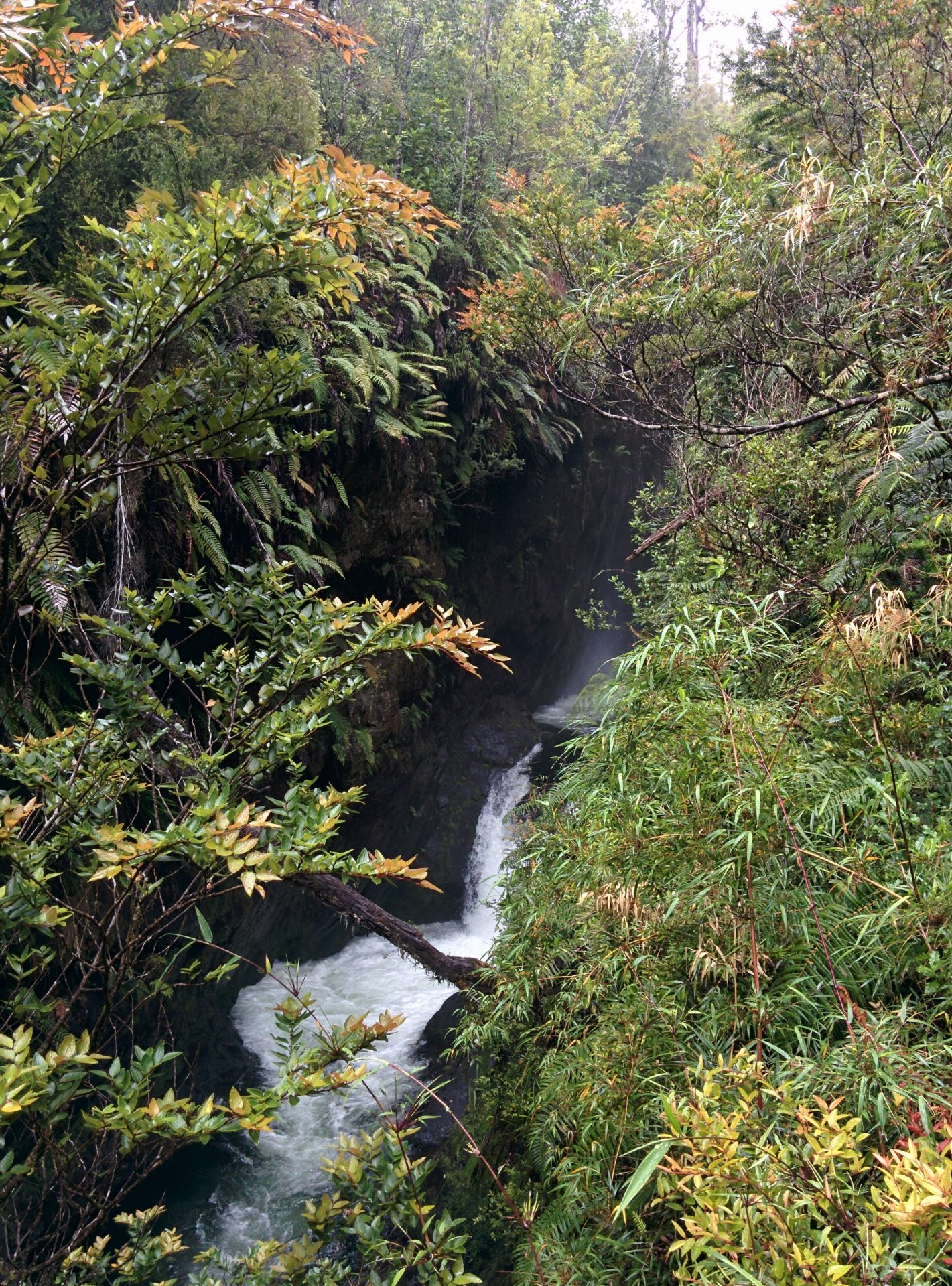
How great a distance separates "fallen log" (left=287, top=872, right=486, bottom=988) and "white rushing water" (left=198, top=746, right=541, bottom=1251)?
46cm

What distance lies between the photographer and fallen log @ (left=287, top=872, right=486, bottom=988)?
157 inches

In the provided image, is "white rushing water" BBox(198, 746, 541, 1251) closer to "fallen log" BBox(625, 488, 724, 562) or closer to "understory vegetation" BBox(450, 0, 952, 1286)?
"understory vegetation" BBox(450, 0, 952, 1286)

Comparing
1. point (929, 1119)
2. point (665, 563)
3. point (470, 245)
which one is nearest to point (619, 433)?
point (470, 245)

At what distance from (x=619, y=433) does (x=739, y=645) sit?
34.6 ft

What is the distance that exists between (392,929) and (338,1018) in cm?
326

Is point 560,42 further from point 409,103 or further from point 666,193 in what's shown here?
point 666,193

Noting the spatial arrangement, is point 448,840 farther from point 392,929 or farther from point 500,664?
point 500,664

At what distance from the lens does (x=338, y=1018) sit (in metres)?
6.83

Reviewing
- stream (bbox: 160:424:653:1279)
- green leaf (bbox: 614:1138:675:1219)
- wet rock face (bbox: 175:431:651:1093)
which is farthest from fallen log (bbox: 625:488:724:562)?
green leaf (bbox: 614:1138:675:1219)

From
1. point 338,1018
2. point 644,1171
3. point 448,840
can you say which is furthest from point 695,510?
point 338,1018

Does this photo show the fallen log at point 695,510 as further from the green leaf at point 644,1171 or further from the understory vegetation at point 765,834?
the green leaf at point 644,1171

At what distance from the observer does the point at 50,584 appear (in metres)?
3.44

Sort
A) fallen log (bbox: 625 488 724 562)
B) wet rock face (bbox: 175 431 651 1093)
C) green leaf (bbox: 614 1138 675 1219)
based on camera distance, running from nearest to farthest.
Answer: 1. green leaf (bbox: 614 1138 675 1219)
2. fallen log (bbox: 625 488 724 562)
3. wet rock face (bbox: 175 431 651 1093)

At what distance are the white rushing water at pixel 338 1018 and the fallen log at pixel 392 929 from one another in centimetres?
46
